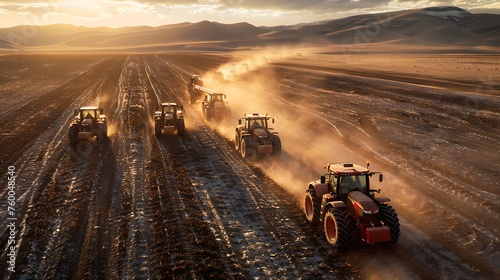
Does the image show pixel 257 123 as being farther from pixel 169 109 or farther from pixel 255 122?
pixel 169 109

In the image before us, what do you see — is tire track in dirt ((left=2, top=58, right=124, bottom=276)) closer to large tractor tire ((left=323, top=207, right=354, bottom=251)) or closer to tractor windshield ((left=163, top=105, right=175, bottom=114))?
tractor windshield ((left=163, top=105, right=175, bottom=114))

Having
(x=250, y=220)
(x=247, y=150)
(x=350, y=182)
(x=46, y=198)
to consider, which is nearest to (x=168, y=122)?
(x=247, y=150)

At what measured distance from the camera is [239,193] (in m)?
14.9

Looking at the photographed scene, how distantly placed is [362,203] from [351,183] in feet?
3.20

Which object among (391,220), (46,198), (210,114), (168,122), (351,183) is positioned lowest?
(46,198)

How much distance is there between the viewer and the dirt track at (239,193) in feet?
33.8

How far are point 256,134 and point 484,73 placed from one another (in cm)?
4327

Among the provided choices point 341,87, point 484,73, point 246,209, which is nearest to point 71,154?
point 246,209

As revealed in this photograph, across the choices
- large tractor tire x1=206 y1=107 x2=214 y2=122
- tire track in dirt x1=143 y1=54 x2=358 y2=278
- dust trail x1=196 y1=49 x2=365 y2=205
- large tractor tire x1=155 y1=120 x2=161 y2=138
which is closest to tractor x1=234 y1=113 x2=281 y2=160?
dust trail x1=196 y1=49 x2=365 y2=205

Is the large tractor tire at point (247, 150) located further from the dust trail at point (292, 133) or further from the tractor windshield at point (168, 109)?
the tractor windshield at point (168, 109)

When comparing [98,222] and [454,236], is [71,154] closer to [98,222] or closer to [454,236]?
[98,222]

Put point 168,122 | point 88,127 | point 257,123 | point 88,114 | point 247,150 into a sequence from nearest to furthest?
point 247,150 → point 257,123 → point 88,127 → point 88,114 → point 168,122

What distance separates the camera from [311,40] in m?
184

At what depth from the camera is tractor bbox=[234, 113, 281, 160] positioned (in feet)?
59.7
